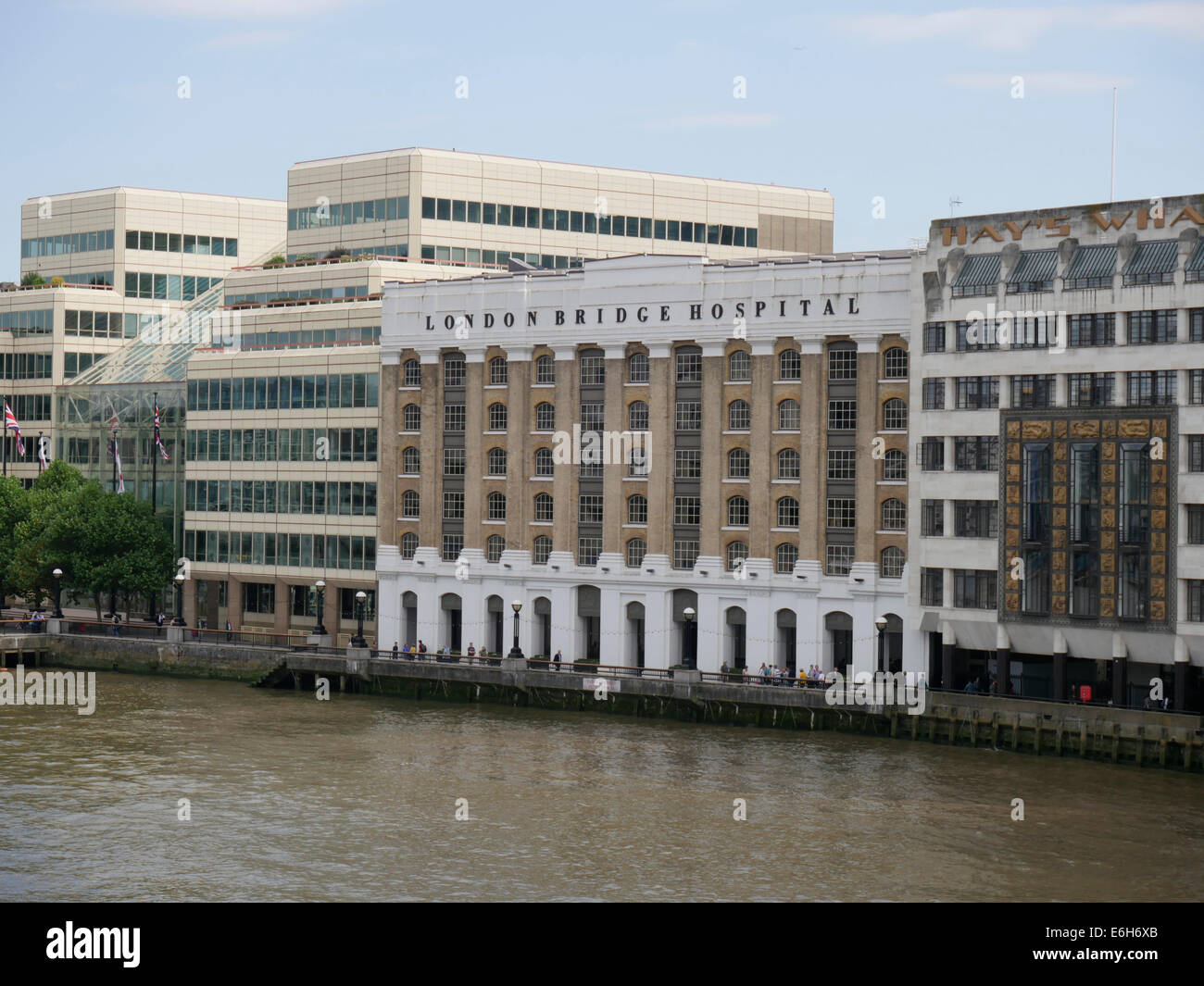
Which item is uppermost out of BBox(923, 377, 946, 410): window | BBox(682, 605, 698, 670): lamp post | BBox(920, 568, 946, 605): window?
BBox(923, 377, 946, 410): window

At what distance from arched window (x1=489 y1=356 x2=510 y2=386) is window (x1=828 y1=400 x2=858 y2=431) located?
66.8 ft

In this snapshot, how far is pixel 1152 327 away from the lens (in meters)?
81.7

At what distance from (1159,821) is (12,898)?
37.5m

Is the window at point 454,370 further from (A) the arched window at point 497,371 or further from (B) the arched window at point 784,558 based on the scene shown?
(B) the arched window at point 784,558

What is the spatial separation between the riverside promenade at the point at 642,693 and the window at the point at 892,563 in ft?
26.7

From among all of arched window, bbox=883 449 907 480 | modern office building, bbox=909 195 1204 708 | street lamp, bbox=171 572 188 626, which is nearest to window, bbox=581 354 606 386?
arched window, bbox=883 449 907 480

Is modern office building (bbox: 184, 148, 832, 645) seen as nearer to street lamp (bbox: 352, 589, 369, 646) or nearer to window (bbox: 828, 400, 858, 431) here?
street lamp (bbox: 352, 589, 369, 646)

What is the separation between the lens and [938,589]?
8931 centimetres

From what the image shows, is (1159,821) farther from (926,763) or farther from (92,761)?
(92,761)

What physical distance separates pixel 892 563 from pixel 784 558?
19.2 feet

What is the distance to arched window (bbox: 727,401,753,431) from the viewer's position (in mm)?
96812

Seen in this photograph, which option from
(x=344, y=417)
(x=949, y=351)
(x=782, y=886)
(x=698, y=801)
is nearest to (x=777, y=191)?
(x=344, y=417)

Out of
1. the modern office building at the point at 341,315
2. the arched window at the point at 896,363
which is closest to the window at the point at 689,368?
the arched window at the point at 896,363

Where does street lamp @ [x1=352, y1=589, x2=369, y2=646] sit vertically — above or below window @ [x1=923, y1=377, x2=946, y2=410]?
below
